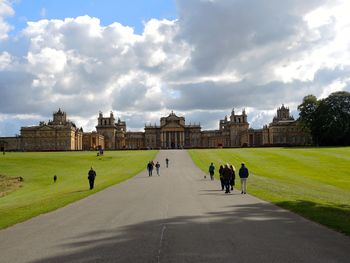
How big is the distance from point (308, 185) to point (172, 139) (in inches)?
6059

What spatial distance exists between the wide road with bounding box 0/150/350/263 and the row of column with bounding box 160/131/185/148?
170 metres

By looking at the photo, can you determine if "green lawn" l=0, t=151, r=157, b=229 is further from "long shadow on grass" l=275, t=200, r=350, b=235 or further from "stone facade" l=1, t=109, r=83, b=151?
"stone facade" l=1, t=109, r=83, b=151

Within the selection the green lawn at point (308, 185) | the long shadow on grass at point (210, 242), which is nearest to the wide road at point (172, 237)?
the long shadow on grass at point (210, 242)

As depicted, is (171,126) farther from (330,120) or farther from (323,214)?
(323,214)

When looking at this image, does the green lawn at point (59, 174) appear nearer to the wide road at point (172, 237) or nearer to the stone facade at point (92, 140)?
the wide road at point (172, 237)

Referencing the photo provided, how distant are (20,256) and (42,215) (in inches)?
327

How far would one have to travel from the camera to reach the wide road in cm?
1087

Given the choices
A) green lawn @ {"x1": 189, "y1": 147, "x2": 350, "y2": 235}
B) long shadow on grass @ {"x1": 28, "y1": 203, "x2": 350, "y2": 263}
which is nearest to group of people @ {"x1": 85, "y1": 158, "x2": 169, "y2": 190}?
green lawn @ {"x1": 189, "y1": 147, "x2": 350, "y2": 235}

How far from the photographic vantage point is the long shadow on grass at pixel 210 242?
10.7 m

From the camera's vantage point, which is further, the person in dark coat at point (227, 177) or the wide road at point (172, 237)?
the person in dark coat at point (227, 177)

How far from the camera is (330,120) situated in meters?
118

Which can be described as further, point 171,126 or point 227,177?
point 171,126

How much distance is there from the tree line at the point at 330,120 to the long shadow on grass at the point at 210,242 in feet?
352

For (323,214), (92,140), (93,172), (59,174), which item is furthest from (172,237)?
(92,140)
